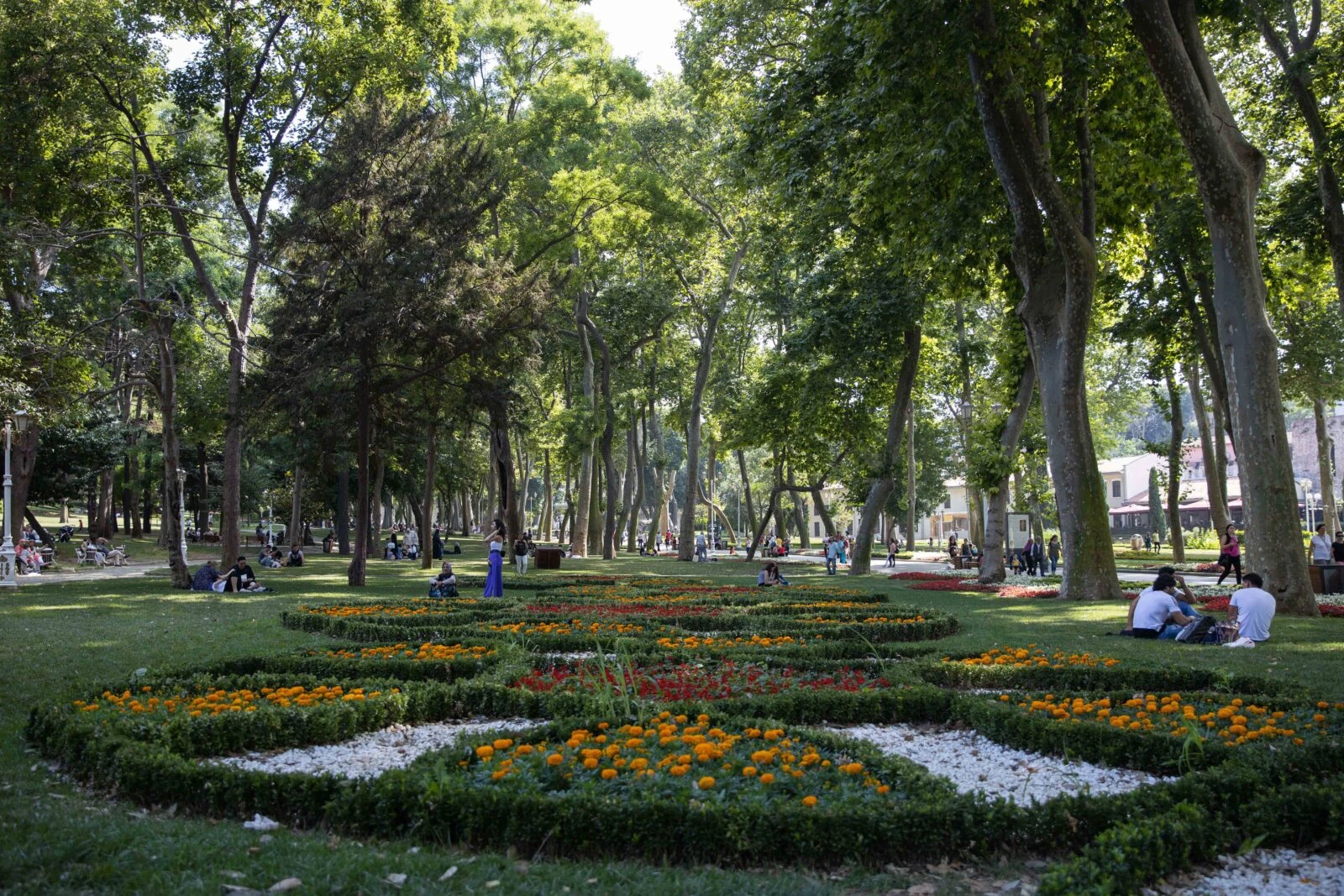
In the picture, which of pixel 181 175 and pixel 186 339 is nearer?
pixel 181 175

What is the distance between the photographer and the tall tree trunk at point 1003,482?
22.7m

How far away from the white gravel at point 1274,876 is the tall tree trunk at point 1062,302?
488 inches

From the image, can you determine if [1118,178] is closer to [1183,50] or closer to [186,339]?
[1183,50]

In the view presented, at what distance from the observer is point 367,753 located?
6.57m

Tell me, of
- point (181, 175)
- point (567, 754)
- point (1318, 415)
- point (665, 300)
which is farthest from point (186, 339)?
point (1318, 415)

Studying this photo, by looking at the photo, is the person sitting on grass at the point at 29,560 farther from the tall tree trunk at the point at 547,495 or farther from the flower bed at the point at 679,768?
the tall tree trunk at the point at 547,495


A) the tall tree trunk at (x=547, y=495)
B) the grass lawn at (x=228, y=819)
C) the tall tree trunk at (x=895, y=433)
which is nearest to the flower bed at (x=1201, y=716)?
the grass lawn at (x=228, y=819)

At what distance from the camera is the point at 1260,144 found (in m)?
22.5

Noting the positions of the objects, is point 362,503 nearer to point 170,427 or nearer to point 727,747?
point 170,427

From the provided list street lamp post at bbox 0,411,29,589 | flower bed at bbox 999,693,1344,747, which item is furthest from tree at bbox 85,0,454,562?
flower bed at bbox 999,693,1344,747

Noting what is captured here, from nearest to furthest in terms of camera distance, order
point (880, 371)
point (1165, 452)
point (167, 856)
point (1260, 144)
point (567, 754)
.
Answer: point (167, 856), point (567, 754), point (1260, 144), point (880, 371), point (1165, 452)

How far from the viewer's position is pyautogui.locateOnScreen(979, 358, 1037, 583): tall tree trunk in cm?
2269

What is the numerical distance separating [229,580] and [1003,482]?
17076 mm

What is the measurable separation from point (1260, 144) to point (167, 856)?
25.5 meters
